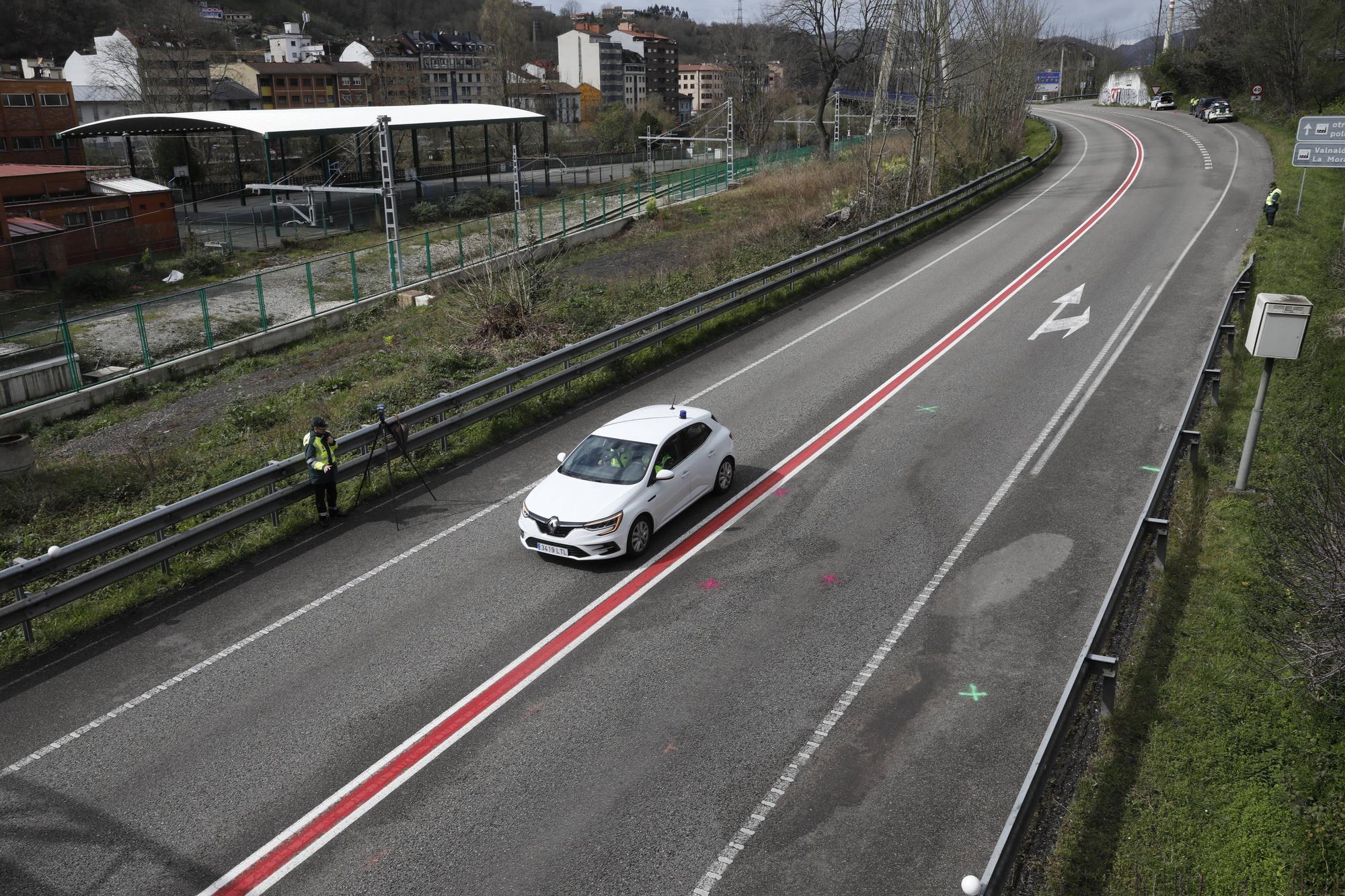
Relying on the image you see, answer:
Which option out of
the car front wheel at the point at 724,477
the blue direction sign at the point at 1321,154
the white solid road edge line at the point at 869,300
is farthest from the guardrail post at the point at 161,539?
the blue direction sign at the point at 1321,154

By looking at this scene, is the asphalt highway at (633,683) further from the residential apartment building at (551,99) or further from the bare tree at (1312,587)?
the residential apartment building at (551,99)

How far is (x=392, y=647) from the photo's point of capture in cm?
1035

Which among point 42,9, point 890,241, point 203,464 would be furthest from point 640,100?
point 203,464

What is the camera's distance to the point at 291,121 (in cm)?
4456

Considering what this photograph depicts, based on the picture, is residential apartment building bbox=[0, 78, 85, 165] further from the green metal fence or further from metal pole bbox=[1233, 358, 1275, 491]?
metal pole bbox=[1233, 358, 1275, 491]

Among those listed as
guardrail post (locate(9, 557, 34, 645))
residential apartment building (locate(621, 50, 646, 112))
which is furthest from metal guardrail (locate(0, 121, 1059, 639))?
residential apartment building (locate(621, 50, 646, 112))

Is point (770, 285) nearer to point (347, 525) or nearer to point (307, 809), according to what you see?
point (347, 525)

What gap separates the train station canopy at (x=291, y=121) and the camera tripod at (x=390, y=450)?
2891 centimetres

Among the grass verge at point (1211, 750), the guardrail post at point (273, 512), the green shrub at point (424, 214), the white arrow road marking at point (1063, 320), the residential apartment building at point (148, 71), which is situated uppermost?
the residential apartment building at point (148, 71)

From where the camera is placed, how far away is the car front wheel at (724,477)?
1370 centimetres

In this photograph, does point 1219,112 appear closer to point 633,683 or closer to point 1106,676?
point 1106,676

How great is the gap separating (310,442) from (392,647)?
12.6 ft

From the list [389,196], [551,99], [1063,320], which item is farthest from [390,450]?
[551,99]

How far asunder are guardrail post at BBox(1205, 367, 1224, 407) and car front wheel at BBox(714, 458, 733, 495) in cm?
807
